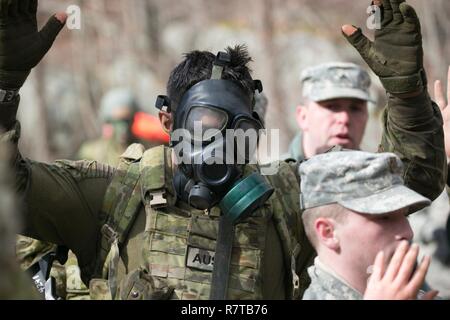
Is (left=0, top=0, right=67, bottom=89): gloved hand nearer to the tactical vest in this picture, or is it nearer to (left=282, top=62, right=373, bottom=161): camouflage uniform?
the tactical vest

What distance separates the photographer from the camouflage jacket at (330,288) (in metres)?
3.54

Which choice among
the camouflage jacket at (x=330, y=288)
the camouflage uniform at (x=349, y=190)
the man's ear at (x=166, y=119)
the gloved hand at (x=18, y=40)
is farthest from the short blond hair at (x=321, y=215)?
the gloved hand at (x=18, y=40)

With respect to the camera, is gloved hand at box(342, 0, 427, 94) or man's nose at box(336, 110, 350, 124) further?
man's nose at box(336, 110, 350, 124)

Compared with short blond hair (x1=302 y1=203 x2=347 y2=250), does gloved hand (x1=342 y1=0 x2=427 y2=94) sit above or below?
above

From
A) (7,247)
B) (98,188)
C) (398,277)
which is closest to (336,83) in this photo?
(98,188)

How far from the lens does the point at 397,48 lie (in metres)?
4.25

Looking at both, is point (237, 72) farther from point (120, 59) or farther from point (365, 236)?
point (120, 59)

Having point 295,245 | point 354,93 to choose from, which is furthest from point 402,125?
point 354,93

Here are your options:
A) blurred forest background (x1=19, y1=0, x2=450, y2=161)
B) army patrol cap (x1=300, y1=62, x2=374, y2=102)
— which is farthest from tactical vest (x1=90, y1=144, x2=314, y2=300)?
blurred forest background (x1=19, y1=0, x2=450, y2=161)

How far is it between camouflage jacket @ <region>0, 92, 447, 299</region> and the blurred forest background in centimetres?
947

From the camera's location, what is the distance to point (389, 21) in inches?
168

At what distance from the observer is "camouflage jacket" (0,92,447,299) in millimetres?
4297

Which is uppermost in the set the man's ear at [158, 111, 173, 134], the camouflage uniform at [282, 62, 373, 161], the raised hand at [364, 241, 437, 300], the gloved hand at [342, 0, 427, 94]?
the gloved hand at [342, 0, 427, 94]

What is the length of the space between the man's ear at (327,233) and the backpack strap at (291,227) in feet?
2.07
